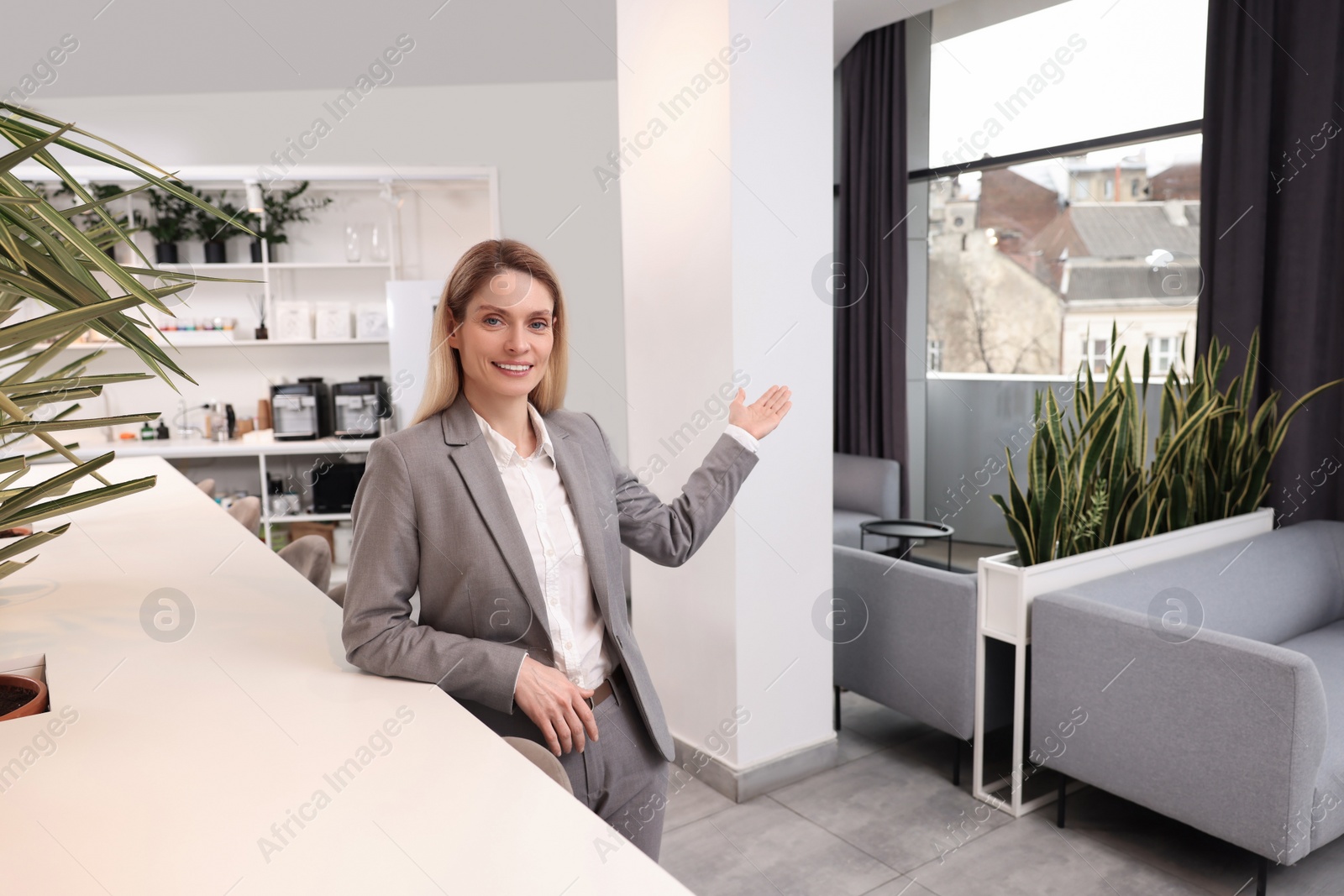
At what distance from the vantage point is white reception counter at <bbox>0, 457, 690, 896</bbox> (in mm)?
838

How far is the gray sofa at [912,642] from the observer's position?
281 cm

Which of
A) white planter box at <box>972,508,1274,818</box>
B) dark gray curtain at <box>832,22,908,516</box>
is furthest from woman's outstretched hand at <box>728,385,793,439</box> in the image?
dark gray curtain at <box>832,22,908,516</box>

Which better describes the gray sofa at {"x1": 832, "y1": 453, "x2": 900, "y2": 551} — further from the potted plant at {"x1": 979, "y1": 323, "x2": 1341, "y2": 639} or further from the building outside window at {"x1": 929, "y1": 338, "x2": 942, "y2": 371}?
the potted plant at {"x1": 979, "y1": 323, "x2": 1341, "y2": 639}

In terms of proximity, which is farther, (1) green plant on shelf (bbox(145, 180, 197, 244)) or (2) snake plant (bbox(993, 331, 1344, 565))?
(1) green plant on shelf (bbox(145, 180, 197, 244))

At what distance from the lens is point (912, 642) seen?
297 centimetres

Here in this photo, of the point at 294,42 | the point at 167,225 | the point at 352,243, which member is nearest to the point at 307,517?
the point at 352,243

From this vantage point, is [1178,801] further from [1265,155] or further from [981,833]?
[1265,155]

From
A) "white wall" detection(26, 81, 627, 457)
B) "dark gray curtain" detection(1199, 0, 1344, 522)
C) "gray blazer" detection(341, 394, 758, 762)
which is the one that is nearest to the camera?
"gray blazer" detection(341, 394, 758, 762)

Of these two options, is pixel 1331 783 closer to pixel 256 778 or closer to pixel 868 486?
pixel 256 778

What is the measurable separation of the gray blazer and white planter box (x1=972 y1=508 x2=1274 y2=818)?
1464 millimetres

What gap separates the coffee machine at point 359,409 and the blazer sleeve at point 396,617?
4.46 m

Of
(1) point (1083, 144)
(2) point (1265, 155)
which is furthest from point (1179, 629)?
(1) point (1083, 144)

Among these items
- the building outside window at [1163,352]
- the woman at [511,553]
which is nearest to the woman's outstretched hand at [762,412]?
the woman at [511,553]

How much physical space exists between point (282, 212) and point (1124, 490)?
506 cm
